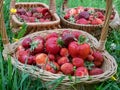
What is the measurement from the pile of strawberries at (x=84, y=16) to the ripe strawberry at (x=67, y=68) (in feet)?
3.13

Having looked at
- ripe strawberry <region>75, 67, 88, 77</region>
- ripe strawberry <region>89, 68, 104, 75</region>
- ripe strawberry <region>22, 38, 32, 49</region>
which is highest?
ripe strawberry <region>22, 38, 32, 49</region>

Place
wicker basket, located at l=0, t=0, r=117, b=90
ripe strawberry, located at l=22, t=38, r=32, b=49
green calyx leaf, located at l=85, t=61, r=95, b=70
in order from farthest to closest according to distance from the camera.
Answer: ripe strawberry, located at l=22, t=38, r=32, b=49, green calyx leaf, located at l=85, t=61, r=95, b=70, wicker basket, located at l=0, t=0, r=117, b=90

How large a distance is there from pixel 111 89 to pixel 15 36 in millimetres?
1033

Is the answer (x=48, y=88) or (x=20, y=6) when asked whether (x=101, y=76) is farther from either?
(x=20, y=6)

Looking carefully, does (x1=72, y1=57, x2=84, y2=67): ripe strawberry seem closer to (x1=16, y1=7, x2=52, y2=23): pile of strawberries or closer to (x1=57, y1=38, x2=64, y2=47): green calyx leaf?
(x1=57, y1=38, x2=64, y2=47): green calyx leaf

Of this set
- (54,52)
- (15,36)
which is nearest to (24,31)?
(15,36)

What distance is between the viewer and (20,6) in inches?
135

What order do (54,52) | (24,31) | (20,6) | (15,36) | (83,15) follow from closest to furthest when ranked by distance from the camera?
(54,52)
(24,31)
(15,36)
(83,15)
(20,6)

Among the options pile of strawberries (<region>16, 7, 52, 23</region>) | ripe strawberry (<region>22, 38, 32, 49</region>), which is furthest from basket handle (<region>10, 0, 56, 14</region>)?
ripe strawberry (<region>22, 38, 32, 49</region>)

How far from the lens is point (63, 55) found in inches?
87.7

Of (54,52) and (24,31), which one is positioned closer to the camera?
(54,52)

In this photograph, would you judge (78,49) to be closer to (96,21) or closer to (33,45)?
(33,45)

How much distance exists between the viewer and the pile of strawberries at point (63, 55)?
2146mm

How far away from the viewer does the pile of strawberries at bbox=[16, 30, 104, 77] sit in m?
2.15
